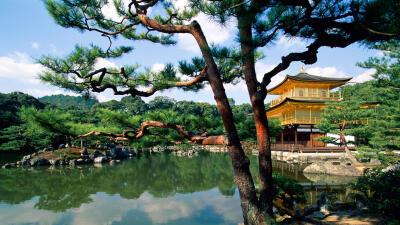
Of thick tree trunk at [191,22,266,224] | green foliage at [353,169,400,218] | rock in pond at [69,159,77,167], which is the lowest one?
rock in pond at [69,159,77,167]

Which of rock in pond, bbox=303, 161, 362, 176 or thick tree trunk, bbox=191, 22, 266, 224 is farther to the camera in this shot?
rock in pond, bbox=303, 161, 362, 176

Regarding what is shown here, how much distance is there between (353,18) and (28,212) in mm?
6205

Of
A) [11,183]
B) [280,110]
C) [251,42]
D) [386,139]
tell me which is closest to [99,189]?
[11,183]

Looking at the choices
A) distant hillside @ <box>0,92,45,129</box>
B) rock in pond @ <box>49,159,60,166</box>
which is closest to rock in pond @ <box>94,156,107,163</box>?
rock in pond @ <box>49,159,60,166</box>

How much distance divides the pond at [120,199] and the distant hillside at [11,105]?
11.0 metres

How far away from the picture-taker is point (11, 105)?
64.4 ft

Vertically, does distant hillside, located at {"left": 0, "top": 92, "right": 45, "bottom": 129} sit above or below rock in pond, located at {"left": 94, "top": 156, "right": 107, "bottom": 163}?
above

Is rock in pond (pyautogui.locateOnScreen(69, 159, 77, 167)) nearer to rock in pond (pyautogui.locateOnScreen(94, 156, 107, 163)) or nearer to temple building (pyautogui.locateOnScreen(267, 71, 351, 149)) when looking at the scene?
rock in pond (pyautogui.locateOnScreen(94, 156, 107, 163))

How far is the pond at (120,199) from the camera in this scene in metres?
4.13

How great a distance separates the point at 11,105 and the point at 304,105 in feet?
79.2

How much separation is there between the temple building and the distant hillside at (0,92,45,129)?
56.4ft

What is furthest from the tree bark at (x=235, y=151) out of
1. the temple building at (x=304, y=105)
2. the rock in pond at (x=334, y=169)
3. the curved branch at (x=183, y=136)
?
the temple building at (x=304, y=105)

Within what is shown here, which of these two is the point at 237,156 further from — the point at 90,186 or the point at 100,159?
the point at 100,159

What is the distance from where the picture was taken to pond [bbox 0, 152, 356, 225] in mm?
4129
